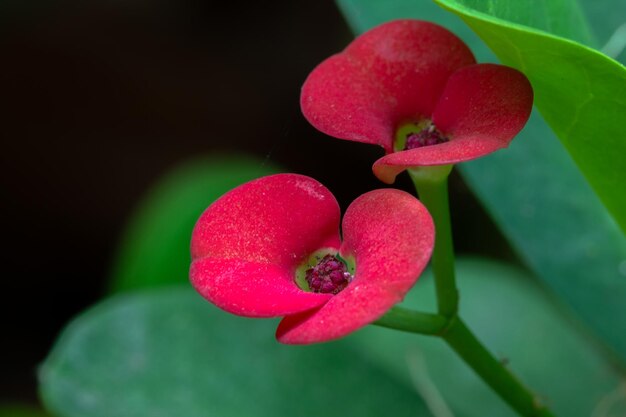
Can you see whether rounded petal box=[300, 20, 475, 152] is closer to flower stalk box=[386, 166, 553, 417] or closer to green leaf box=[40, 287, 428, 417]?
flower stalk box=[386, 166, 553, 417]

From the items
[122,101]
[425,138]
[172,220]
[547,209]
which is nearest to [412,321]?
[425,138]

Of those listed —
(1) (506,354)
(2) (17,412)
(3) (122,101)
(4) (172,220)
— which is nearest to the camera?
(1) (506,354)

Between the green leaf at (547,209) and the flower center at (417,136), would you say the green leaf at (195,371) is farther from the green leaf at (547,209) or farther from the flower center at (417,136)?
the flower center at (417,136)

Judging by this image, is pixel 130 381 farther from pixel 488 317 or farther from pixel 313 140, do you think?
pixel 313 140

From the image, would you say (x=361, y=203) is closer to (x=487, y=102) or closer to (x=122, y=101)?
(x=487, y=102)

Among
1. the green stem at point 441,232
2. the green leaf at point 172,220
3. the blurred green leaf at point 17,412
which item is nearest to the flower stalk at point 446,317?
the green stem at point 441,232

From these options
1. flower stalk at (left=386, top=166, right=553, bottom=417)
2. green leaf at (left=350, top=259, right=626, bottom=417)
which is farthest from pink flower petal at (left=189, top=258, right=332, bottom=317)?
green leaf at (left=350, top=259, right=626, bottom=417)

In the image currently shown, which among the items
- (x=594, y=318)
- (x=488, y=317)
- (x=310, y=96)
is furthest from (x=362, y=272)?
(x=488, y=317)
